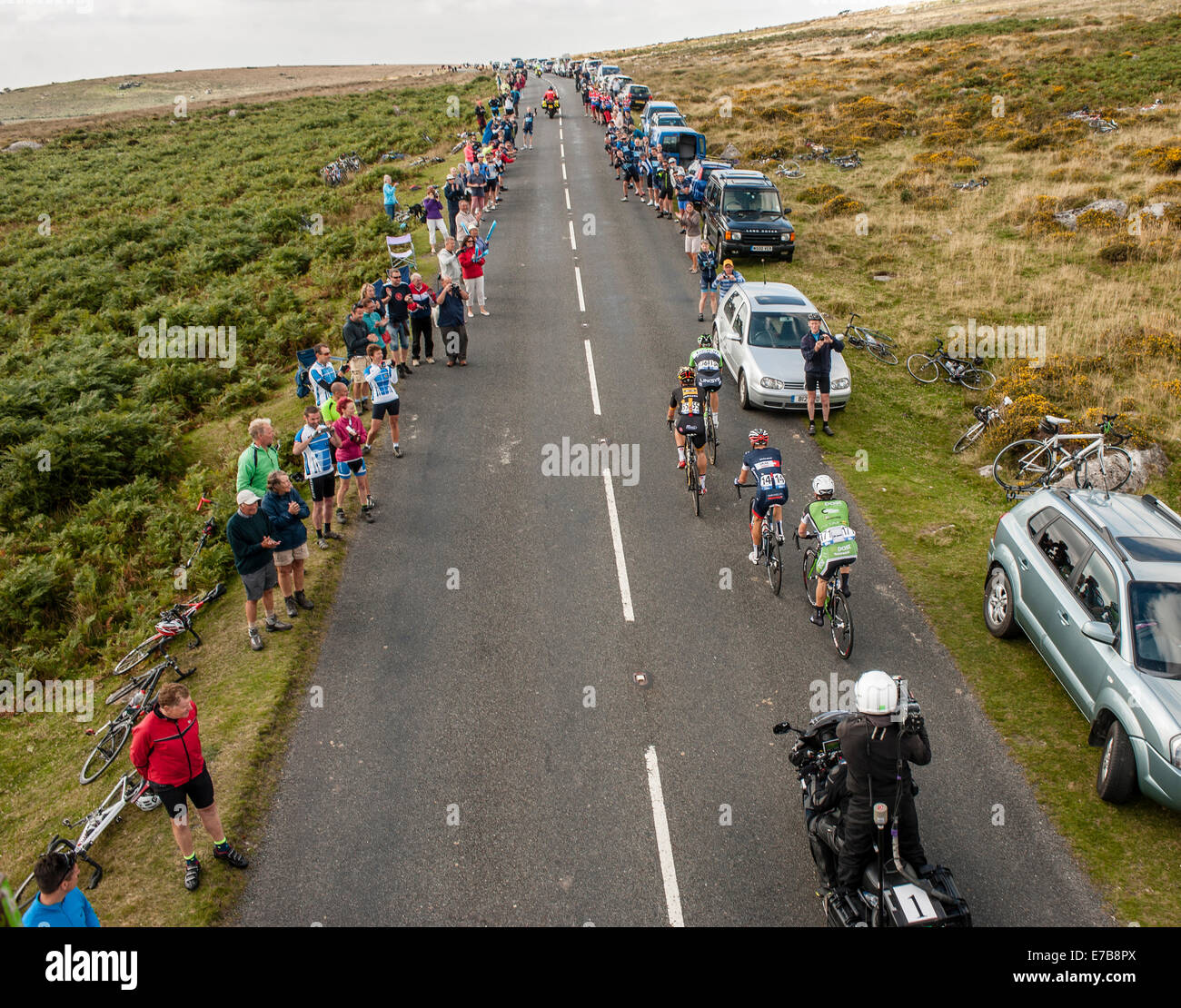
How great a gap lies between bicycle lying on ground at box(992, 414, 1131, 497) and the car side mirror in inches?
214

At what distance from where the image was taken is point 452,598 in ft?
33.3

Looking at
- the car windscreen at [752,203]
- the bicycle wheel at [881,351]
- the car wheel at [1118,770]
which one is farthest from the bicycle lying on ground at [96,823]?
the car windscreen at [752,203]

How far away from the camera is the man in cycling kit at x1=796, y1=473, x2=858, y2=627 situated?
8.76m

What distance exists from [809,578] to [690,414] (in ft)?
10.1

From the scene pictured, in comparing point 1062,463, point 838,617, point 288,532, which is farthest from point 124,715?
point 1062,463

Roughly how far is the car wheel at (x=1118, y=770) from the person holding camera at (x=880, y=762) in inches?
101

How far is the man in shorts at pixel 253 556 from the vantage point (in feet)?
28.5

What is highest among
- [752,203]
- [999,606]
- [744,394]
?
[752,203]

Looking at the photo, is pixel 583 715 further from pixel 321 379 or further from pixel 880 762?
pixel 321 379

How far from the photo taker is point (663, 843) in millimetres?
6754

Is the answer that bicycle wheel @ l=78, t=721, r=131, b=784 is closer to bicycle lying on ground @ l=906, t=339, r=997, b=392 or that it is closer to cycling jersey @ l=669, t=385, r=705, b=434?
cycling jersey @ l=669, t=385, r=705, b=434

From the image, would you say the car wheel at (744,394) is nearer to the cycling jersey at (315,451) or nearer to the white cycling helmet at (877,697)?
the cycling jersey at (315,451)
